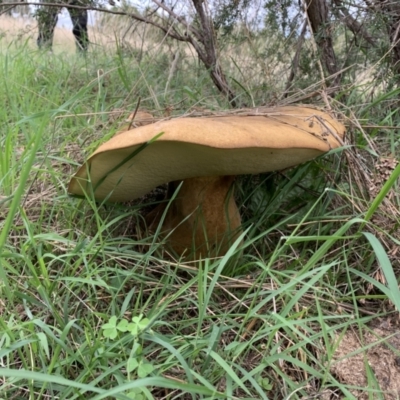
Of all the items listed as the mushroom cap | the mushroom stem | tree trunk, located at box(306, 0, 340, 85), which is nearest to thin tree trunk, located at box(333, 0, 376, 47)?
tree trunk, located at box(306, 0, 340, 85)

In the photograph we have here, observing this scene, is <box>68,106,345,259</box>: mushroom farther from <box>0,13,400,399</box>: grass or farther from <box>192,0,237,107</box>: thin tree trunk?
<box>192,0,237,107</box>: thin tree trunk

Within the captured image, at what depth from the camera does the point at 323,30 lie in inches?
72.0

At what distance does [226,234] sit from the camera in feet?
4.36

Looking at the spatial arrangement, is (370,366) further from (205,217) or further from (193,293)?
(205,217)

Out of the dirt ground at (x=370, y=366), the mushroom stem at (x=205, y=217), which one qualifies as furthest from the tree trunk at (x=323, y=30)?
the dirt ground at (x=370, y=366)

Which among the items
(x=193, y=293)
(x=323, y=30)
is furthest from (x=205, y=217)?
(x=323, y=30)

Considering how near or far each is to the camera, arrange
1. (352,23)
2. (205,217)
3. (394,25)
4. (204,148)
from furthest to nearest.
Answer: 1. (352,23)
2. (394,25)
3. (205,217)
4. (204,148)

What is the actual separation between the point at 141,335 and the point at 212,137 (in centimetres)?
45

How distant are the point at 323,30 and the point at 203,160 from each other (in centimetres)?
118

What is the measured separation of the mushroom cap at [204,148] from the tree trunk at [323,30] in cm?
77

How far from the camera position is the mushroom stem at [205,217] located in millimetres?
1324

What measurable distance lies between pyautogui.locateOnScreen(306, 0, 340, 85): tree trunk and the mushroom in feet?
2.52

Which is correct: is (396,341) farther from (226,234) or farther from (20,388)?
(20,388)

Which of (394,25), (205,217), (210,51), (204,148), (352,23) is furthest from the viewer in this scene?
A: (210,51)
